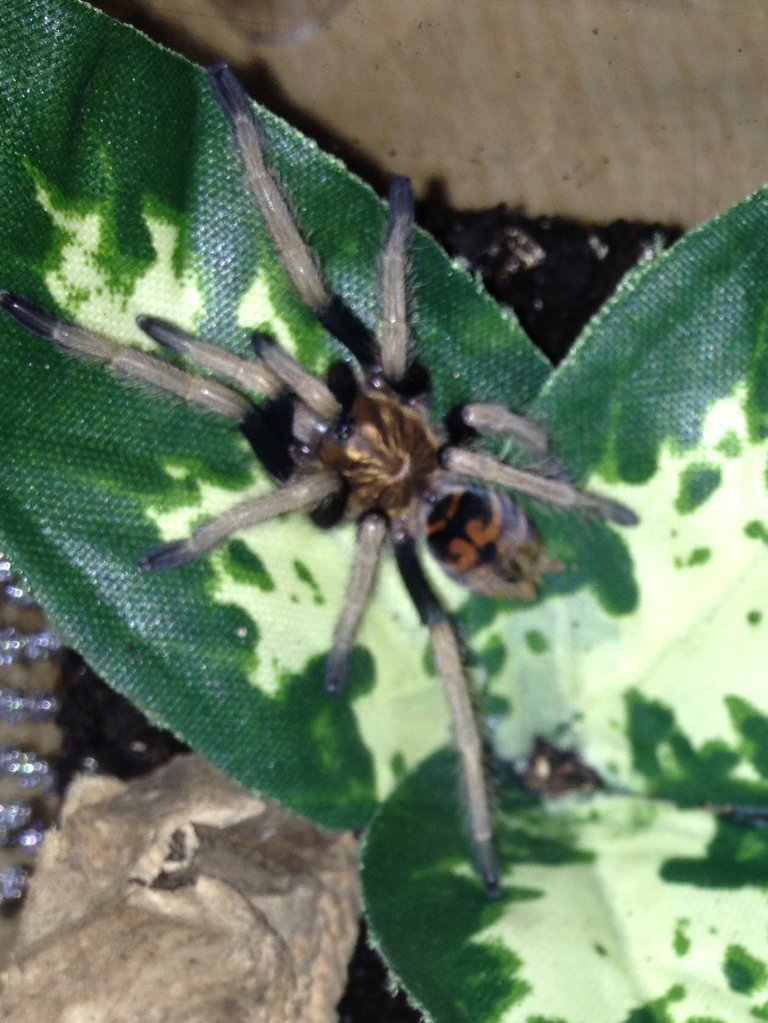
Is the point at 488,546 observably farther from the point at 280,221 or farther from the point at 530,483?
the point at 280,221

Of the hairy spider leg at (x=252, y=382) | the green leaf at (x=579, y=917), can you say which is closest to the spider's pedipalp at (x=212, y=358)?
the hairy spider leg at (x=252, y=382)

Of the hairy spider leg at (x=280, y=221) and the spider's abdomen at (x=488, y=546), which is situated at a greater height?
the hairy spider leg at (x=280, y=221)

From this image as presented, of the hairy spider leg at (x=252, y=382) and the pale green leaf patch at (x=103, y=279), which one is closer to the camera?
the pale green leaf patch at (x=103, y=279)

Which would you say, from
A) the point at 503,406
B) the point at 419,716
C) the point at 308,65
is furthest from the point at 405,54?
the point at 419,716

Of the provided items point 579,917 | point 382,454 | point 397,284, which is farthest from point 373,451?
point 579,917

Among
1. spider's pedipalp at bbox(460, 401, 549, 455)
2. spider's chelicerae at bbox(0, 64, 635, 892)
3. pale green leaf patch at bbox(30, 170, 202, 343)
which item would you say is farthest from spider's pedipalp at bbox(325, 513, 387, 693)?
pale green leaf patch at bbox(30, 170, 202, 343)

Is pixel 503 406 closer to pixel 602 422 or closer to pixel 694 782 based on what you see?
pixel 602 422

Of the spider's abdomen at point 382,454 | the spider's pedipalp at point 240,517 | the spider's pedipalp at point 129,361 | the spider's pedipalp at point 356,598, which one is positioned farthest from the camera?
the spider's abdomen at point 382,454

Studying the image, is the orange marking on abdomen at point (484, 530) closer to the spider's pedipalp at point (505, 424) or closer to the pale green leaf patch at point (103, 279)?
the spider's pedipalp at point (505, 424)
